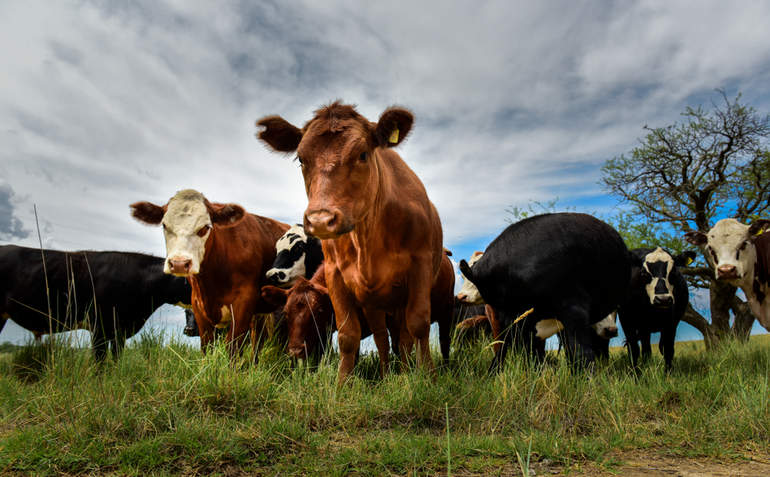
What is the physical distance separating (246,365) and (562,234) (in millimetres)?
3986

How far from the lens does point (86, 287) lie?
7.71 metres

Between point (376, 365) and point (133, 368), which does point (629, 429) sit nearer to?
point (376, 365)

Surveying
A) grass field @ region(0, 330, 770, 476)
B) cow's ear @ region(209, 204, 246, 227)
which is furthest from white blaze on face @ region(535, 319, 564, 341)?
cow's ear @ region(209, 204, 246, 227)

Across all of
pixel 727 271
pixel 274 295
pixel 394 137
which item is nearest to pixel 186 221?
pixel 274 295

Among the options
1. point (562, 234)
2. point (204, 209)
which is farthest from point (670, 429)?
point (204, 209)

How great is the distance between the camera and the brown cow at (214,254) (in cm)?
582

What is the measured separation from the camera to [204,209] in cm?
602

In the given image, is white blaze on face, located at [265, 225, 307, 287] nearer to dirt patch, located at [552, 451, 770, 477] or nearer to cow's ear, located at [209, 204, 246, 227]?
cow's ear, located at [209, 204, 246, 227]

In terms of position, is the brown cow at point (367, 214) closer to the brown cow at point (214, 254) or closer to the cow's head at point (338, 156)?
the cow's head at point (338, 156)

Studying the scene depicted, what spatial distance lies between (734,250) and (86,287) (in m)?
11.4

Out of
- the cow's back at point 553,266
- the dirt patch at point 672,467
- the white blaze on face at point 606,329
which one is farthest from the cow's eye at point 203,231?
the white blaze on face at point 606,329

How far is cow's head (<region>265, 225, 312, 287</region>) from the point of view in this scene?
257 inches

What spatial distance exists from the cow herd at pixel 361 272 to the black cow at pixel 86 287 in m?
0.02

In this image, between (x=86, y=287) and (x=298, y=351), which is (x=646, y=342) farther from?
(x=86, y=287)
